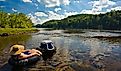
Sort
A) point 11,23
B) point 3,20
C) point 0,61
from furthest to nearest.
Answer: point 11,23
point 3,20
point 0,61

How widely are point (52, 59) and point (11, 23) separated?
120171mm

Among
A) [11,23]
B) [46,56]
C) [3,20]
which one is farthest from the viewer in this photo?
[11,23]

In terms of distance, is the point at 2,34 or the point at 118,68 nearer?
the point at 118,68

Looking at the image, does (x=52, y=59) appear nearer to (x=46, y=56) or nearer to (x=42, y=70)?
(x=46, y=56)

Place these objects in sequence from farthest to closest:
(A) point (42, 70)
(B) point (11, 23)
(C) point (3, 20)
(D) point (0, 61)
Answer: (B) point (11, 23) → (C) point (3, 20) → (D) point (0, 61) → (A) point (42, 70)

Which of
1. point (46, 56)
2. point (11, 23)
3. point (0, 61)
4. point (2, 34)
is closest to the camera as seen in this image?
point (0, 61)

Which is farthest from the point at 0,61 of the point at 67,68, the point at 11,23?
the point at 11,23

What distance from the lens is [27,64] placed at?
36188mm

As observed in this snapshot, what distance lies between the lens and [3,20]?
142 m

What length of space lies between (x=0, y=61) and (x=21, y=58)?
21.5 feet

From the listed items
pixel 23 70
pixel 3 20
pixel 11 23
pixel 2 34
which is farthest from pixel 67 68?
pixel 11 23

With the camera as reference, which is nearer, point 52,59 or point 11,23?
point 52,59

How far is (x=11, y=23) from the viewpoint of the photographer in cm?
15650

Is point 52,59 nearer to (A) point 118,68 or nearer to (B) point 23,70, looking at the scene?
(B) point 23,70
